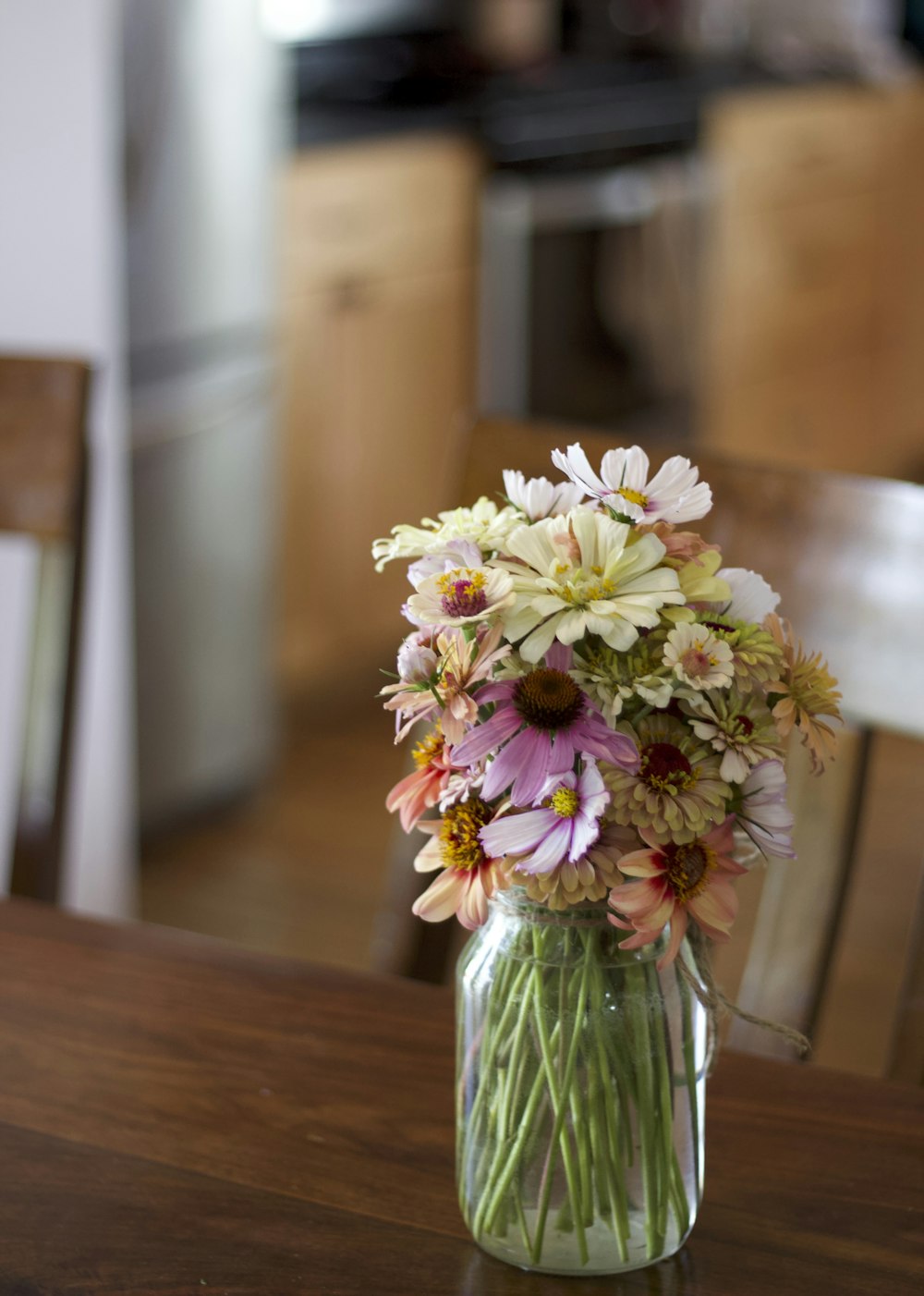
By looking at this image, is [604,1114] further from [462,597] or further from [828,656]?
[828,656]

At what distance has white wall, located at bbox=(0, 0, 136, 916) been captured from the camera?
199 cm

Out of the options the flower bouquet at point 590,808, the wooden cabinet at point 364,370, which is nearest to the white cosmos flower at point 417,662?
the flower bouquet at point 590,808

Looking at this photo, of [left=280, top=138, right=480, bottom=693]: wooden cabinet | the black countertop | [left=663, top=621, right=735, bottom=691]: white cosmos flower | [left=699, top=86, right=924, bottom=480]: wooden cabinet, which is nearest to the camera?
[left=663, top=621, right=735, bottom=691]: white cosmos flower

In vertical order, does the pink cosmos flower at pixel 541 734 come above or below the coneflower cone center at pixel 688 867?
above

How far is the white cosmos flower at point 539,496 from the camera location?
25.4 inches

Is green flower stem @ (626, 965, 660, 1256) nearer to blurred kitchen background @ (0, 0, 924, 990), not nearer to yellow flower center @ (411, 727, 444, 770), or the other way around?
yellow flower center @ (411, 727, 444, 770)

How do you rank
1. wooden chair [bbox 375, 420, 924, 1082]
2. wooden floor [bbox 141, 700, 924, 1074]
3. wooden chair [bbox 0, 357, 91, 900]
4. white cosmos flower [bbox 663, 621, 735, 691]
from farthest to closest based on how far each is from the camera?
wooden floor [bbox 141, 700, 924, 1074] < wooden chair [bbox 0, 357, 91, 900] < wooden chair [bbox 375, 420, 924, 1082] < white cosmos flower [bbox 663, 621, 735, 691]

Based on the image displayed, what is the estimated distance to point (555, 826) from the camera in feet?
1.92

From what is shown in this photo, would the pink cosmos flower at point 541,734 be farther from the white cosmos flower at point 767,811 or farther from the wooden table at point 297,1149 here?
the wooden table at point 297,1149

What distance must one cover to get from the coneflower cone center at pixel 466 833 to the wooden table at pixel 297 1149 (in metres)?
0.17

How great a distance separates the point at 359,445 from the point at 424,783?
2401mm

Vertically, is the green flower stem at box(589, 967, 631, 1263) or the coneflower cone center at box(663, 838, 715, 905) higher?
the coneflower cone center at box(663, 838, 715, 905)

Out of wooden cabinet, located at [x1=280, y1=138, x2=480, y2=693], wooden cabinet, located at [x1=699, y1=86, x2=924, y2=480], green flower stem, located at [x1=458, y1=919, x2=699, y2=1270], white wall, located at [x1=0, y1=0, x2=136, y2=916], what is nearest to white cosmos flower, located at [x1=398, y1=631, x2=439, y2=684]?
green flower stem, located at [x1=458, y1=919, x2=699, y2=1270]

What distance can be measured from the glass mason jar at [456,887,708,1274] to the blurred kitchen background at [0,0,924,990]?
3.23 ft
